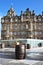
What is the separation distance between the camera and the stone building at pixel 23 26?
3931 cm

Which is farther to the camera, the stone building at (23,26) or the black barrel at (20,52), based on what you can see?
the stone building at (23,26)

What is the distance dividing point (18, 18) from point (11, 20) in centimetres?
186

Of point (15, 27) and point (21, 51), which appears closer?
point (21, 51)

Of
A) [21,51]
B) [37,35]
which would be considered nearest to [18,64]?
[21,51]

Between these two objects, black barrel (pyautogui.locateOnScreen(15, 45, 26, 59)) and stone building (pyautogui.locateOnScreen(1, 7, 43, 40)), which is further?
stone building (pyautogui.locateOnScreen(1, 7, 43, 40))

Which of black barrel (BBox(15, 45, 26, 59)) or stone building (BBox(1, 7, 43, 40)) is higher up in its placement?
stone building (BBox(1, 7, 43, 40))

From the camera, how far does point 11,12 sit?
40.7 metres

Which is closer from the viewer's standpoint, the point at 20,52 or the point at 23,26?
the point at 20,52

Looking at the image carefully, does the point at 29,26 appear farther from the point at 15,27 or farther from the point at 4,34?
the point at 4,34

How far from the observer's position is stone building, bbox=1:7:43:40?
3931cm

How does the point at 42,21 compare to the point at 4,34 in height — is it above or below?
above

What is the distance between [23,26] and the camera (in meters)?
40.3

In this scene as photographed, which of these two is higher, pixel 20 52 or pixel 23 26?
pixel 23 26

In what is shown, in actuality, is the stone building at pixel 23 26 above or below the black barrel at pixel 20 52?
above
